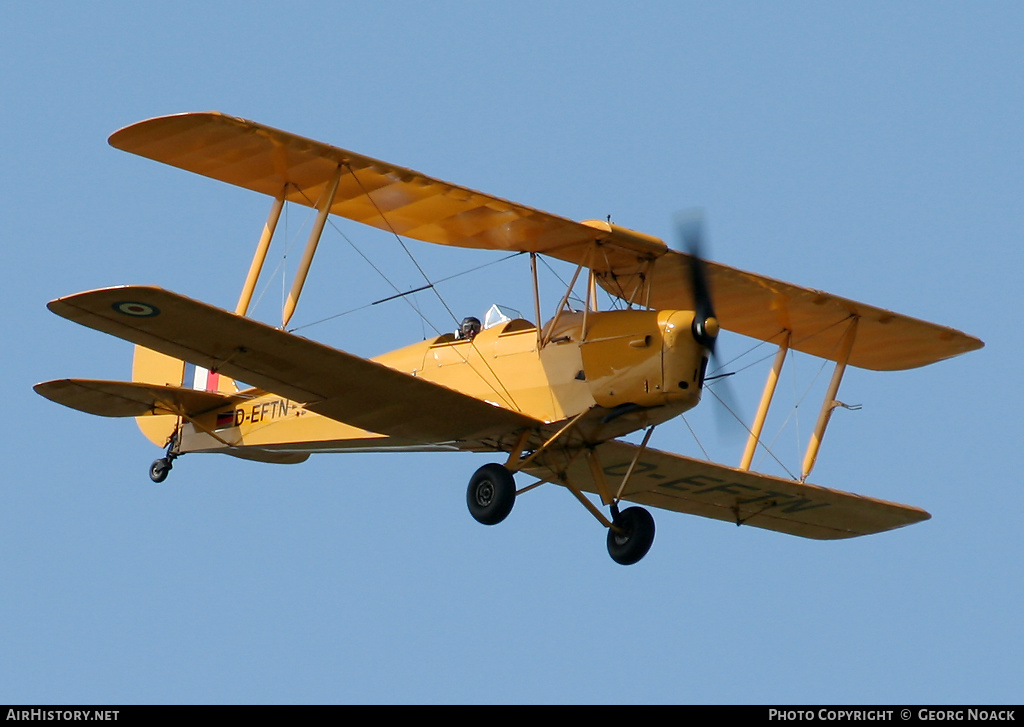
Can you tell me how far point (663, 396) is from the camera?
15.9 meters

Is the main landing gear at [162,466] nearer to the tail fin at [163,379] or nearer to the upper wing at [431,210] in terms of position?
the tail fin at [163,379]

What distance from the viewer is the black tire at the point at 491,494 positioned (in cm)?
1602

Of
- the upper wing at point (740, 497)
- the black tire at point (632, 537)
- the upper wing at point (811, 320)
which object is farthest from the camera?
the upper wing at point (811, 320)

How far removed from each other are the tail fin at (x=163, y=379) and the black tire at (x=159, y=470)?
47 cm

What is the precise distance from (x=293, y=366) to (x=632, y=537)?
378 centimetres

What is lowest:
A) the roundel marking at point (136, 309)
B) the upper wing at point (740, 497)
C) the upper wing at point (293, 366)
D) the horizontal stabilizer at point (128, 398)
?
the upper wing at point (740, 497)

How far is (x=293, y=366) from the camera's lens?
15.6m

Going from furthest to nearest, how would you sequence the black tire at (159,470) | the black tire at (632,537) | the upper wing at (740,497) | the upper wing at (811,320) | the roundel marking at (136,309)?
the black tire at (159,470)
the upper wing at (811,320)
the upper wing at (740,497)
the black tire at (632,537)
the roundel marking at (136,309)

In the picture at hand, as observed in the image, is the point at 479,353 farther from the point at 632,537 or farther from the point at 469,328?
the point at 632,537

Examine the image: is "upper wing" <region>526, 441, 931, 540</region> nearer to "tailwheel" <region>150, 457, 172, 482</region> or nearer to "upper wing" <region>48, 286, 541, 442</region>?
"upper wing" <region>48, 286, 541, 442</region>

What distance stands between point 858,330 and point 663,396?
4.64m

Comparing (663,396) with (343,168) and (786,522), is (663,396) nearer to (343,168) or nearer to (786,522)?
(343,168)

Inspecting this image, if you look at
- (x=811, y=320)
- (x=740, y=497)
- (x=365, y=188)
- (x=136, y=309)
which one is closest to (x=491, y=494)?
(x=365, y=188)

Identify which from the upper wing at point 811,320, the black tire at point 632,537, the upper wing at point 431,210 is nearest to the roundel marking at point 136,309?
the upper wing at point 431,210
